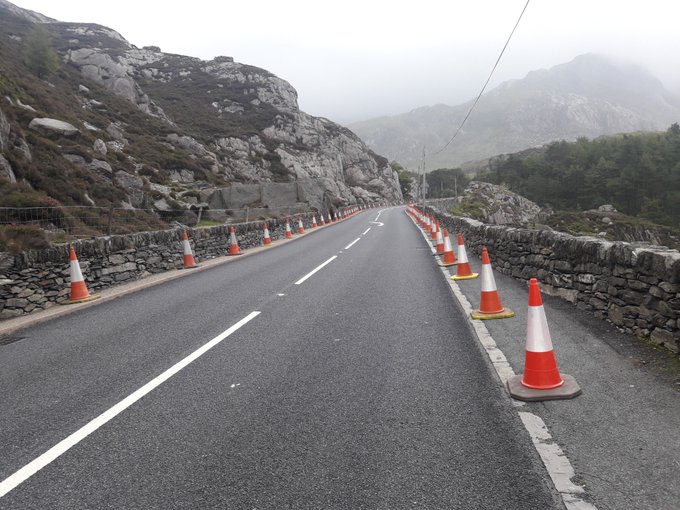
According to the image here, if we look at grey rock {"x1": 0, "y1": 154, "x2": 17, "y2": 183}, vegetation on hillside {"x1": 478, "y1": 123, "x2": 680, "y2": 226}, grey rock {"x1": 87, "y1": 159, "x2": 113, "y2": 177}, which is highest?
grey rock {"x1": 87, "y1": 159, "x2": 113, "y2": 177}

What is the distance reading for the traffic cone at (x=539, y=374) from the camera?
3758mm

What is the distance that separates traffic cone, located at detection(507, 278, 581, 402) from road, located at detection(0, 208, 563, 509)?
24 centimetres

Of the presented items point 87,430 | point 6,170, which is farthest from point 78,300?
point 6,170

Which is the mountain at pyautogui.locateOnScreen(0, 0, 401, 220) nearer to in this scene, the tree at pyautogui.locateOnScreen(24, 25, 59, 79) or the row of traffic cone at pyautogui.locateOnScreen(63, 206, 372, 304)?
the tree at pyautogui.locateOnScreen(24, 25, 59, 79)

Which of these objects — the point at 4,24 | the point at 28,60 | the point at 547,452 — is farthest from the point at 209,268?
the point at 4,24

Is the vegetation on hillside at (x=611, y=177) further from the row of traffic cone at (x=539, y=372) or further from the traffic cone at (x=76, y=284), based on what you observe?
the traffic cone at (x=76, y=284)

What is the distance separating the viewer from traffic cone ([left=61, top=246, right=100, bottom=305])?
29.8ft

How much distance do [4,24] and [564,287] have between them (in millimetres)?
→ 83398

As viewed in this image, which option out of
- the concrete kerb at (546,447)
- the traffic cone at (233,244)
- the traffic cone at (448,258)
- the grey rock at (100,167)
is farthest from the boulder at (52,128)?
the concrete kerb at (546,447)

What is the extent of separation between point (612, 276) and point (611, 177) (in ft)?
332

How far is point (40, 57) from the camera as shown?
47.4 metres

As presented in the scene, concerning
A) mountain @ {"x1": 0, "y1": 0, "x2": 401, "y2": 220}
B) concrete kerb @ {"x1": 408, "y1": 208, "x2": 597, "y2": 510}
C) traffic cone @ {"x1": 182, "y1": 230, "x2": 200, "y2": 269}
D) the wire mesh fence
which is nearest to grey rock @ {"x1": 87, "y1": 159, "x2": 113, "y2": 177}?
mountain @ {"x1": 0, "y1": 0, "x2": 401, "y2": 220}

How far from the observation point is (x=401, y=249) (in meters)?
16.4

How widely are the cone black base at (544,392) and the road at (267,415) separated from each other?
17 centimetres
